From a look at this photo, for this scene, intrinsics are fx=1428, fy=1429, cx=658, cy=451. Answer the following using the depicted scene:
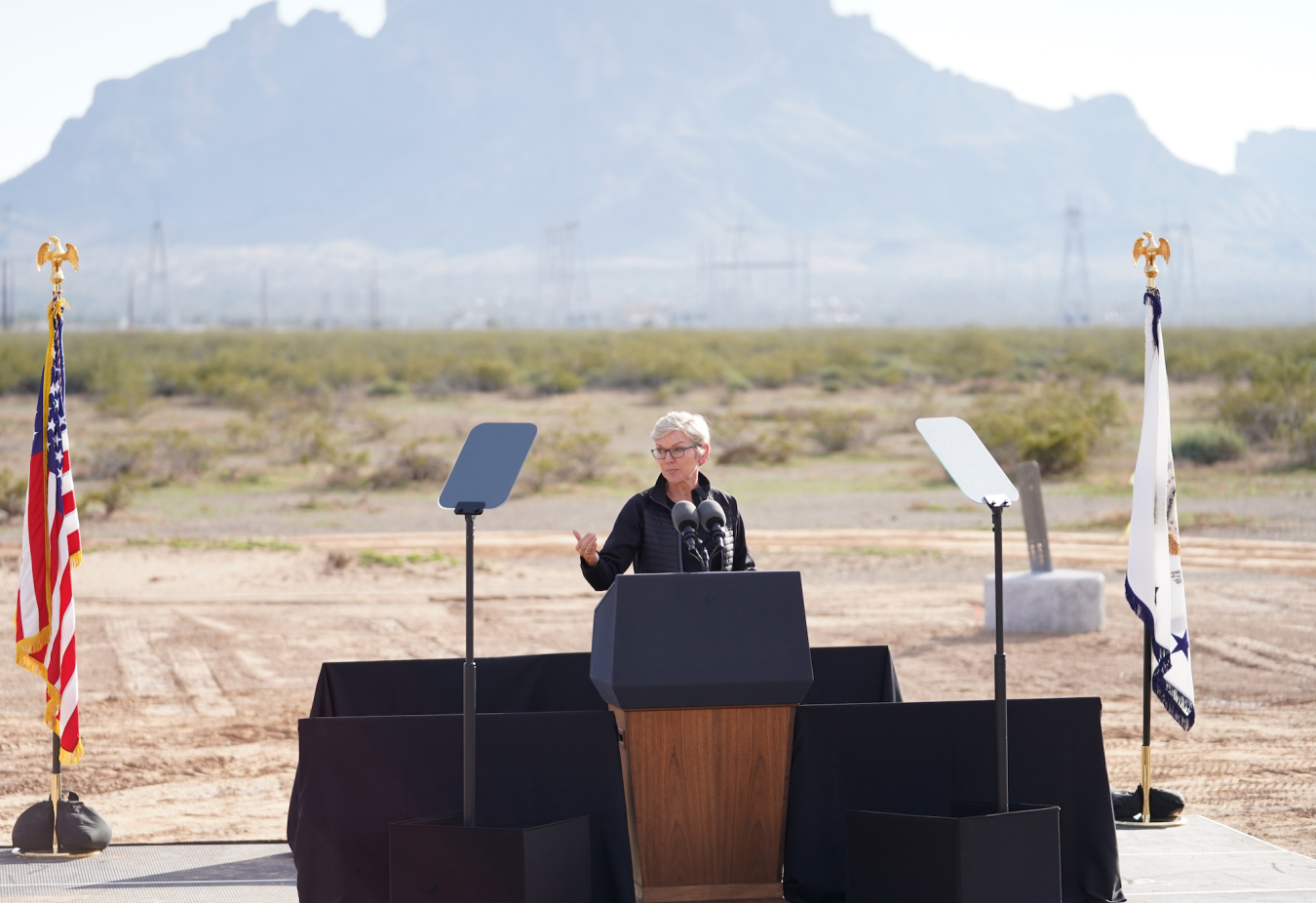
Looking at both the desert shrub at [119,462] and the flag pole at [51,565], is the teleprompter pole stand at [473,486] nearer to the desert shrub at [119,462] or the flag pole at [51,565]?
the flag pole at [51,565]

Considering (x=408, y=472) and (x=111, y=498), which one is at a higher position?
(x=408, y=472)

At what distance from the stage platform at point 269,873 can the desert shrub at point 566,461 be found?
58.4 ft

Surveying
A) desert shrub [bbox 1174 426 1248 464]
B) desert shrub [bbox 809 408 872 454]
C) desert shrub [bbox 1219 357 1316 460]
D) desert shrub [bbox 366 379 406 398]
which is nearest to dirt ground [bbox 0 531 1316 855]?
desert shrub [bbox 1174 426 1248 464]

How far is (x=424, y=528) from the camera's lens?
66.2ft

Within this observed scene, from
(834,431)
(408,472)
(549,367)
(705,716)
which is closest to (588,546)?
(705,716)

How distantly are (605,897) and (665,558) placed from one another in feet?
4.41

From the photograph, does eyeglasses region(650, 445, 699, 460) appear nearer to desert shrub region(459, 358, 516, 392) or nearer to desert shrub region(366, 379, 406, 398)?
desert shrub region(366, 379, 406, 398)

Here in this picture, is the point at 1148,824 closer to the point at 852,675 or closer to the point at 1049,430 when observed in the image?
the point at 852,675

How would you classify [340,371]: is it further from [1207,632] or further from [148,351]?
[1207,632]

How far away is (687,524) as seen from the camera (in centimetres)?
502

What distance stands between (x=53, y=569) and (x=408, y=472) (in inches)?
715

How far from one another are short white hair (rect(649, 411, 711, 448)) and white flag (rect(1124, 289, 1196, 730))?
2455 mm

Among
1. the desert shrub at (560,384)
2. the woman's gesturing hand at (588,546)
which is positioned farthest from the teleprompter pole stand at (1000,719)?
the desert shrub at (560,384)

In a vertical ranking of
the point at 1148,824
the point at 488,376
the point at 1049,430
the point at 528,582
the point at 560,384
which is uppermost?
the point at 488,376
